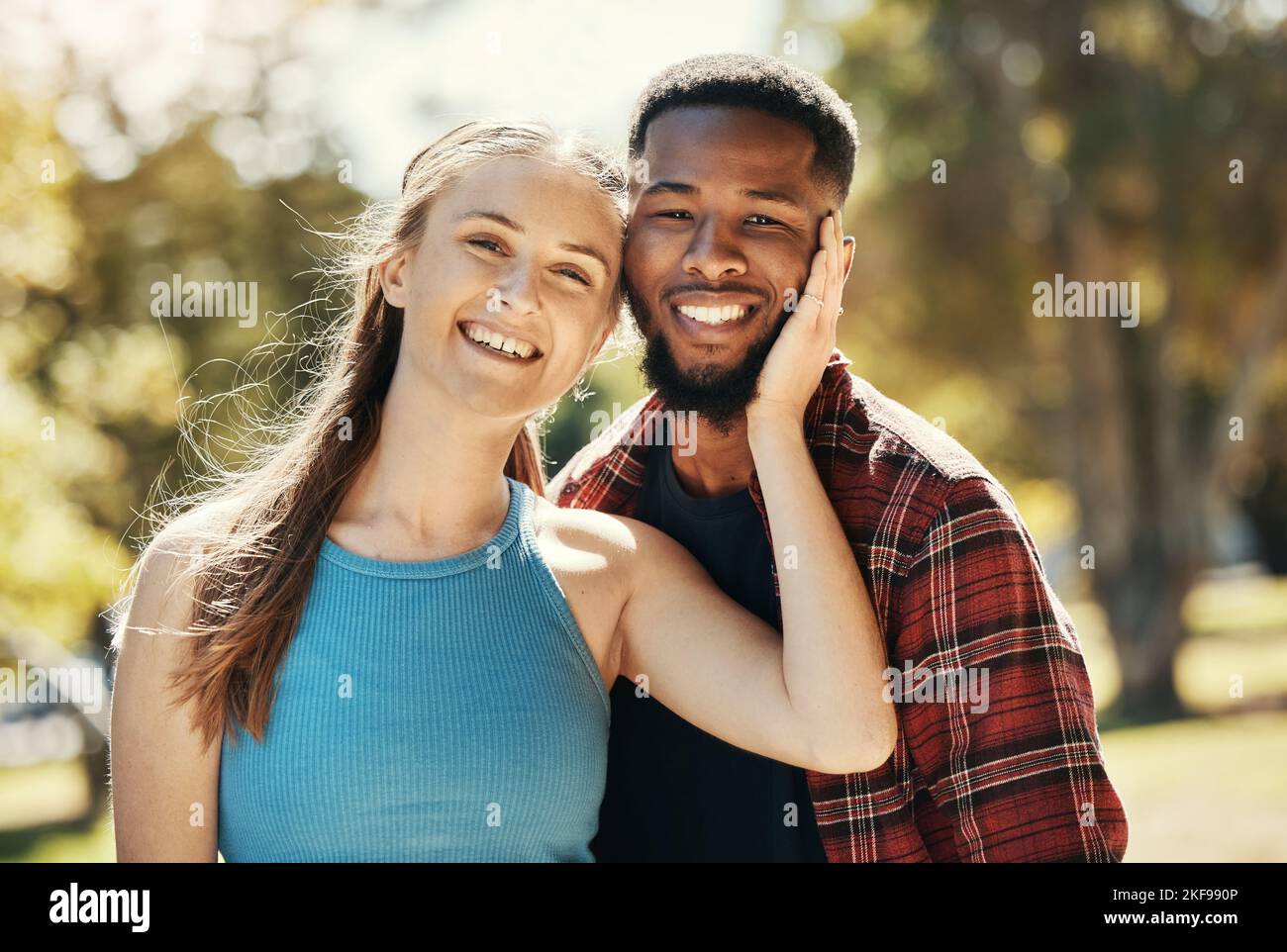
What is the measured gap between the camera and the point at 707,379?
9.77 ft

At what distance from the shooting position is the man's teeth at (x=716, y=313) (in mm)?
2910

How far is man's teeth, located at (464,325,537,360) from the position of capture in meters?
2.66

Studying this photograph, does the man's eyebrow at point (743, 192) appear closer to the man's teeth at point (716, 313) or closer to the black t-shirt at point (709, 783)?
the man's teeth at point (716, 313)

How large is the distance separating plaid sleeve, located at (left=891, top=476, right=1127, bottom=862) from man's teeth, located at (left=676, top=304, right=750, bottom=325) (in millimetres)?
641

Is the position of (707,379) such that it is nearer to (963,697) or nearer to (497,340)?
(497,340)

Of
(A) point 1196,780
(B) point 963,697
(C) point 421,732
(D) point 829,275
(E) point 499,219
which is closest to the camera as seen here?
(C) point 421,732

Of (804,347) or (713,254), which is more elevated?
(713,254)

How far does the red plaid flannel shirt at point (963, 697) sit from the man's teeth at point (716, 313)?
43 centimetres

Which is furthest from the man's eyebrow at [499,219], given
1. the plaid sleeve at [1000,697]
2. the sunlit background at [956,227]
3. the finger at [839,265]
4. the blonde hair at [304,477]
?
the sunlit background at [956,227]

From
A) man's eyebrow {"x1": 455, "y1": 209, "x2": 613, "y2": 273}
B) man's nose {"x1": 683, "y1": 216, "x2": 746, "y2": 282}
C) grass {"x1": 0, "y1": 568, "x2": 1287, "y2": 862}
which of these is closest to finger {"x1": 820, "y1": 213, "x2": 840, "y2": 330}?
man's nose {"x1": 683, "y1": 216, "x2": 746, "y2": 282}

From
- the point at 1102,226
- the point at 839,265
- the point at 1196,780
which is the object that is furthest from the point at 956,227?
the point at 839,265

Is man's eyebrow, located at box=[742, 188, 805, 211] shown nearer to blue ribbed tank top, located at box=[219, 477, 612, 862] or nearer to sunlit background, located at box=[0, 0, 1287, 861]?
blue ribbed tank top, located at box=[219, 477, 612, 862]

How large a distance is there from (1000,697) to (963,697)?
0.07 meters

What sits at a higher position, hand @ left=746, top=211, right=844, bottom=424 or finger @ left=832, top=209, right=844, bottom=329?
finger @ left=832, top=209, right=844, bottom=329
